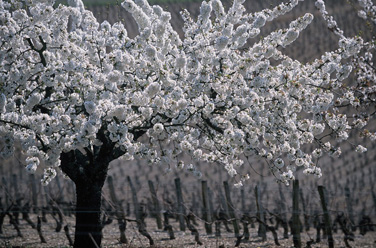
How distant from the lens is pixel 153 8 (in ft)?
24.6

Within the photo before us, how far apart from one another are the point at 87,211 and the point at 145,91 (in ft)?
9.05

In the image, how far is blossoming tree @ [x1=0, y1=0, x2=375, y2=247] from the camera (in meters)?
6.19

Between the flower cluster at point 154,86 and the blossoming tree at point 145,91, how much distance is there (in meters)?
0.02

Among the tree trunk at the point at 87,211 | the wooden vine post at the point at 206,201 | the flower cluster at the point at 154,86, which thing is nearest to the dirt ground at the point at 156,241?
the wooden vine post at the point at 206,201

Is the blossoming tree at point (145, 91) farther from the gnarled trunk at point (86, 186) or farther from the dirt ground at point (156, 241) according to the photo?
the dirt ground at point (156, 241)

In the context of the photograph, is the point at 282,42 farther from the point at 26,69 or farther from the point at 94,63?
the point at 26,69

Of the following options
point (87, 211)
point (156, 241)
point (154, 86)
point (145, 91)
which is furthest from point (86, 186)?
point (156, 241)

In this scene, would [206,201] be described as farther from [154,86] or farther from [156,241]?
[154,86]

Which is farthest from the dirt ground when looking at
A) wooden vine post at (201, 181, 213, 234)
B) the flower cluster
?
the flower cluster

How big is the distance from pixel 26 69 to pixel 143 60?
1824 mm

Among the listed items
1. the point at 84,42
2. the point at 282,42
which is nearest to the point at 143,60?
the point at 84,42

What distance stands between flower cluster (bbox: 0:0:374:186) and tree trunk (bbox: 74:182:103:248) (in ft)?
2.08

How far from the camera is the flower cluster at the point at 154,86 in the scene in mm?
6168

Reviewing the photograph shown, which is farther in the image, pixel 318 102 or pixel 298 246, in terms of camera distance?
pixel 298 246
